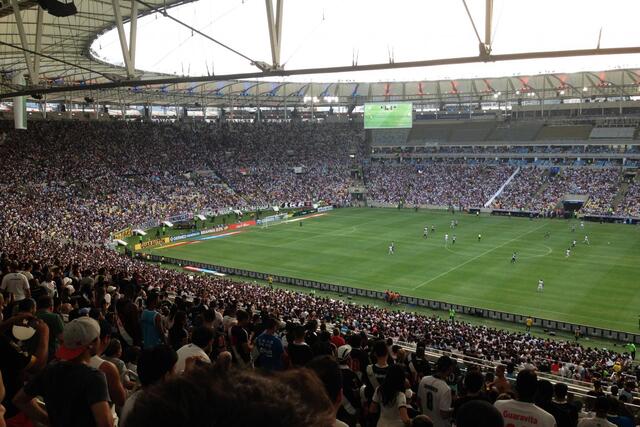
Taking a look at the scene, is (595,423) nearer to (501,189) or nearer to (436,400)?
(436,400)

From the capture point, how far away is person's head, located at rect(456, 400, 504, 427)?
10.8ft

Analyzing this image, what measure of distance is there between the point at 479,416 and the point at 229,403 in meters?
2.39

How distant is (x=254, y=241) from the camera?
48906mm

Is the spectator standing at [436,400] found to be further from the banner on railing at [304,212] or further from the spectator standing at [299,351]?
the banner on railing at [304,212]

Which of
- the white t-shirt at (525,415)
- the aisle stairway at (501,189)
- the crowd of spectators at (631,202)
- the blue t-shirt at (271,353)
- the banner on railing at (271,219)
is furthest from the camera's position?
the aisle stairway at (501,189)

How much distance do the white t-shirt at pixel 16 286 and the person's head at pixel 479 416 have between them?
828 centimetres

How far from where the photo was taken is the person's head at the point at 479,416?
328 cm

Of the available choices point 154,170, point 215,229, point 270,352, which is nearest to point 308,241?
point 215,229

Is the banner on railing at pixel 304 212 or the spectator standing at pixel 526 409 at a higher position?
the spectator standing at pixel 526 409

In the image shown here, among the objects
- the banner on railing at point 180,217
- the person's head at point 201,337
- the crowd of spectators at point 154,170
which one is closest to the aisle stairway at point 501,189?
the crowd of spectators at point 154,170

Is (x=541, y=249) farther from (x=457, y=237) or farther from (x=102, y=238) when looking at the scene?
(x=102, y=238)

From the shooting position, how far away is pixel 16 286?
360 inches

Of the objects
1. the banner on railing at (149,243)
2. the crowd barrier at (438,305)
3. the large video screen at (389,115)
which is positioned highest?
the large video screen at (389,115)

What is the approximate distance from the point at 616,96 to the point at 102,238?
228ft
